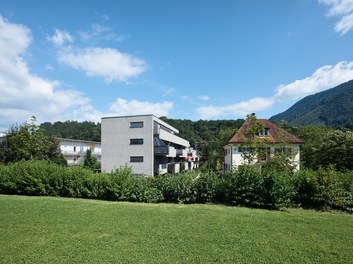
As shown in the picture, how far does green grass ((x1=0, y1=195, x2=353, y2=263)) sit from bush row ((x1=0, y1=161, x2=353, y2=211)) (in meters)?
0.87

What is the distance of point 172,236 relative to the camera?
5625 mm

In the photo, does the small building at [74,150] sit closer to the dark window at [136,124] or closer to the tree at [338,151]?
the dark window at [136,124]

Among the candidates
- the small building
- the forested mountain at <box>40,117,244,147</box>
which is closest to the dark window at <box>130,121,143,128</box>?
the small building

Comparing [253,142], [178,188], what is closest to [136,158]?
[253,142]

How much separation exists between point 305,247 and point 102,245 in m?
4.29

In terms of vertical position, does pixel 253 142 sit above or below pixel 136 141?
below

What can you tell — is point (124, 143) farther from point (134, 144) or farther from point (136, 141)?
point (136, 141)

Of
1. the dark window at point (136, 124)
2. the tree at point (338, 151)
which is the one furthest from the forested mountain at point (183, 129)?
the tree at point (338, 151)

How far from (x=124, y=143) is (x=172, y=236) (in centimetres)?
2973

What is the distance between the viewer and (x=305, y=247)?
509 cm

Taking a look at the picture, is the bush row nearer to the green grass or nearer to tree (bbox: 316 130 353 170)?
the green grass

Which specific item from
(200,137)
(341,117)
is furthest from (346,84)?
(200,137)

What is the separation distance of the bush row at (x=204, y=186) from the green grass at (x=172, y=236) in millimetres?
866

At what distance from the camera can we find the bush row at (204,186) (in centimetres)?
887
